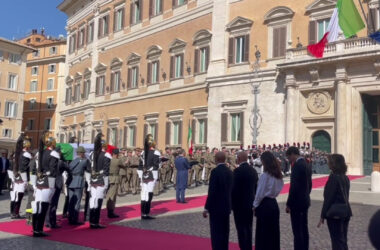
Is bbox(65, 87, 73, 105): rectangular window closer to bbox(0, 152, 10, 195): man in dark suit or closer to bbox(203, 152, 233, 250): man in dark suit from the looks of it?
bbox(0, 152, 10, 195): man in dark suit

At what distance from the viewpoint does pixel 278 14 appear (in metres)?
25.5

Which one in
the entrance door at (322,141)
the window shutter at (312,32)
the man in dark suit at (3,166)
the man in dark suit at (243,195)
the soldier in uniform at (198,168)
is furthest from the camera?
the window shutter at (312,32)

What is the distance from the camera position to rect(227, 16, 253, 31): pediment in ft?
88.2

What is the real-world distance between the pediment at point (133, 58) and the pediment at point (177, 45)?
4.08 metres

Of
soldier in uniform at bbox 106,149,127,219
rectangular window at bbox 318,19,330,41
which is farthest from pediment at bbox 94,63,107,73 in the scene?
soldier in uniform at bbox 106,149,127,219

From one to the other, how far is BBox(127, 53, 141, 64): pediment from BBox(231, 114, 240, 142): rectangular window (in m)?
11.5

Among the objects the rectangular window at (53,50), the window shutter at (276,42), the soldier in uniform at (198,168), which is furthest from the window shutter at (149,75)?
the rectangular window at (53,50)

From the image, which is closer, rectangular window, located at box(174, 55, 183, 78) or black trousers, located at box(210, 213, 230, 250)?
black trousers, located at box(210, 213, 230, 250)

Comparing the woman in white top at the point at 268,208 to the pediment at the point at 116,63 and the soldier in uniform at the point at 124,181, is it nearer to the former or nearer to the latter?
the soldier in uniform at the point at 124,181

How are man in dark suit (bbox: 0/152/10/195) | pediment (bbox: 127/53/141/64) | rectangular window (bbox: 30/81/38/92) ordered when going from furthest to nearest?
rectangular window (bbox: 30/81/38/92) → pediment (bbox: 127/53/141/64) → man in dark suit (bbox: 0/152/10/195)

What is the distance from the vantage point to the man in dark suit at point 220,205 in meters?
6.91

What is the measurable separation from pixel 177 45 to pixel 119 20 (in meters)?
9.13

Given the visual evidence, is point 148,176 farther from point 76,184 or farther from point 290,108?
point 290,108

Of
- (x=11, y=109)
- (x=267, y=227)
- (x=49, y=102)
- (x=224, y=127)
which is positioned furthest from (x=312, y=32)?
(x=49, y=102)
